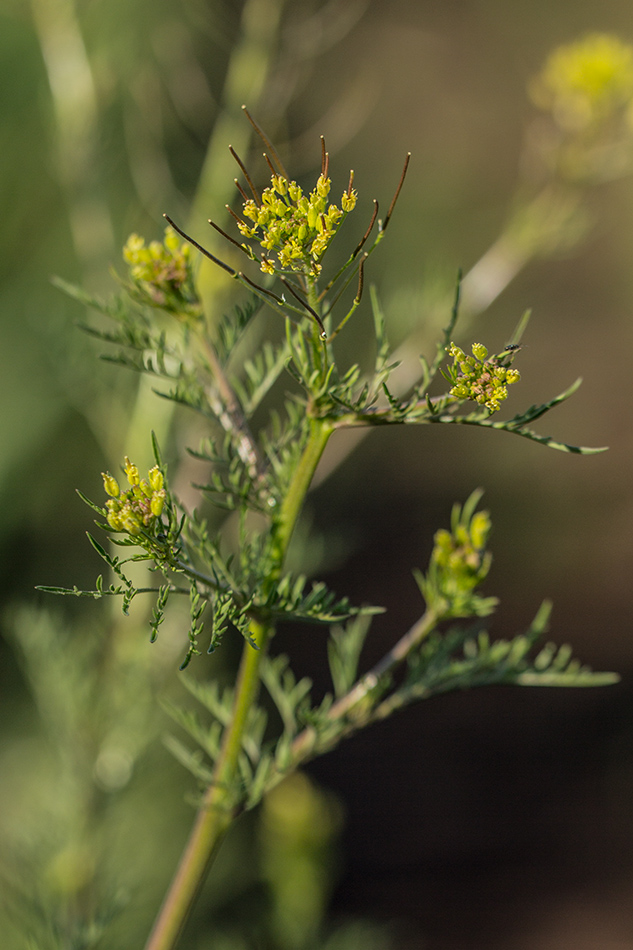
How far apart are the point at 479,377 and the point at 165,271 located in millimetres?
177

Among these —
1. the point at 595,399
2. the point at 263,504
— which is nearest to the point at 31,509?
the point at 263,504

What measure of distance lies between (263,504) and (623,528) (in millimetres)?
2990

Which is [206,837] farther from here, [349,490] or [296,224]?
[349,490]

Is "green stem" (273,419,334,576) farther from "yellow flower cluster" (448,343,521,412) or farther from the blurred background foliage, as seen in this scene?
the blurred background foliage

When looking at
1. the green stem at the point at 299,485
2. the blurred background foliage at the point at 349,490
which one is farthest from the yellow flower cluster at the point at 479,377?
the blurred background foliage at the point at 349,490

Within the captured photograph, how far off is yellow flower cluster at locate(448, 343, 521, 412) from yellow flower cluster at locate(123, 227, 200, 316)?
164 millimetres

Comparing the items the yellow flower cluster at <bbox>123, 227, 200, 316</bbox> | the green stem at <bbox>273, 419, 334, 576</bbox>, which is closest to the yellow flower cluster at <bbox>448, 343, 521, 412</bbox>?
the green stem at <bbox>273, 419, 334, 576</bbox>

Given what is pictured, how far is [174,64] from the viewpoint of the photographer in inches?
39.8

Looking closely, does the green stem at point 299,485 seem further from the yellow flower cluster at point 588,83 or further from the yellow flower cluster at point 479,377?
the yellow flower cluster at point 588,83

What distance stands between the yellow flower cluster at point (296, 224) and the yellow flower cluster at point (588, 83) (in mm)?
633

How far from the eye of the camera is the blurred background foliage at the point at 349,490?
75 cm

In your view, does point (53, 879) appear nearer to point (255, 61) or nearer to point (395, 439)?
point (255, 61)

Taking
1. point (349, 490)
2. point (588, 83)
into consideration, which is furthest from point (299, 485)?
point (349, 490)

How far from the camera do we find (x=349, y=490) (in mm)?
2768
